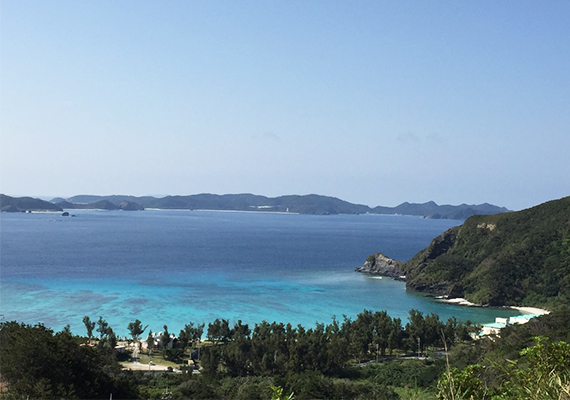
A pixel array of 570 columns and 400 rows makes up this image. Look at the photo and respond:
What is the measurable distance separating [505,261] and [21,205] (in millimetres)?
175919

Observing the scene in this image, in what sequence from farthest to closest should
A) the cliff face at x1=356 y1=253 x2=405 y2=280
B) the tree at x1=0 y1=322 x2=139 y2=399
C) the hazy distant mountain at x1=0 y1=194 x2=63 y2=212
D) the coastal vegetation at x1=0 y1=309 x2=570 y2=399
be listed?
1. the hazy distant mountain at x1=0 y1=194 x2=63 y2=212
2. the cliff face at x1=356 y1=253 x2=405 y2=280
3. the tree at x1=0 y1=322 x2=139 y2=399
4. the coastal vegetation at x1=0 y1=309 x2=570 y2=399

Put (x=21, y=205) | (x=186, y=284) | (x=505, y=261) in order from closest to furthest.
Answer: (x=186, y=284)
(x=505, y=261)
(x=21, y=205)

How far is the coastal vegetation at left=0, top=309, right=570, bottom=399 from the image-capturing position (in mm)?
12266

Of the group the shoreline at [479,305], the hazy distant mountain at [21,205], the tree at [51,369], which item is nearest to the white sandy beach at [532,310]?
the shoreline at [479,305]

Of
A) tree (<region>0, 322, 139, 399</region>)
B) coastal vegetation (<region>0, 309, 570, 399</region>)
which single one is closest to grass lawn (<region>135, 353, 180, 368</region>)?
coastal vegetation (<region>0, 309, 570, 399</region>)

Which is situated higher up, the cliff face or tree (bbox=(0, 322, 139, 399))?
tree (bbox=(0, 322, 139, 399))

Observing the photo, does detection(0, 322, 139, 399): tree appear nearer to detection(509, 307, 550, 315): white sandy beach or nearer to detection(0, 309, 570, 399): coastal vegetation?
detection(0, 309, 570, 399): coastal vegetation

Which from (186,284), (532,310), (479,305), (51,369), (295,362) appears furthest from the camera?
(186,284)

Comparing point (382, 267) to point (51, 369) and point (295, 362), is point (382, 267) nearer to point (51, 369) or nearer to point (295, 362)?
point (295, 362)

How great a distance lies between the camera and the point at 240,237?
103 m

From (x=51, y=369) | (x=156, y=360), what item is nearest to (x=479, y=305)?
(x=156, y=360)

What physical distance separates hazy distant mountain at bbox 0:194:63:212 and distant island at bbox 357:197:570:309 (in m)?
156

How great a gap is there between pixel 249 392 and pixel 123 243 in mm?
71093

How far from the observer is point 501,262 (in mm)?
52875
